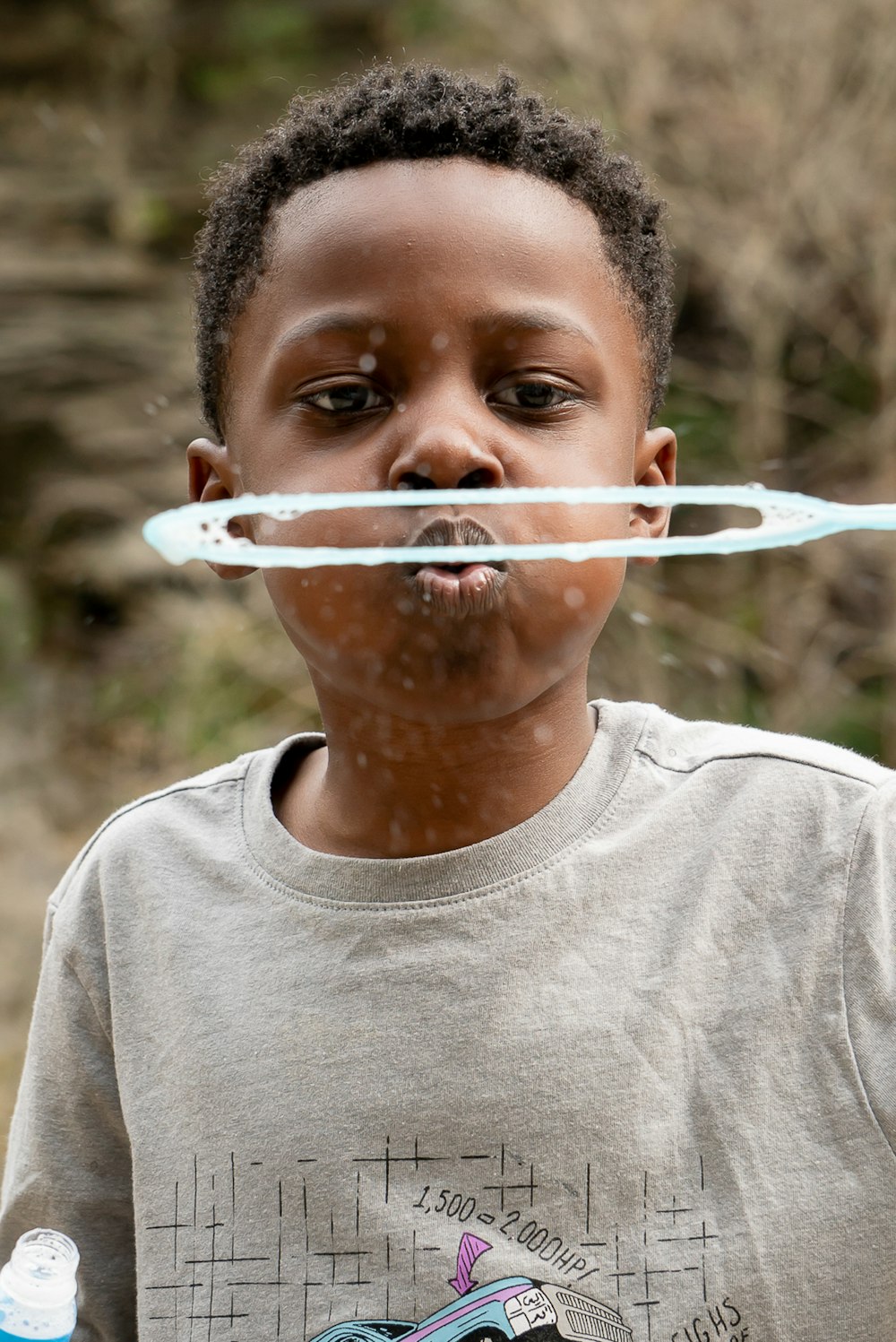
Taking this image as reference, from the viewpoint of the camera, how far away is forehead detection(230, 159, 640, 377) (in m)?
0.91

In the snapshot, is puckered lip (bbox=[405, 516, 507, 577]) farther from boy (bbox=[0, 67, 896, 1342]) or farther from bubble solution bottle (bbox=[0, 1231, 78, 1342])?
bubble solution bottle (bbox=[0, 1231, 78, 1342])

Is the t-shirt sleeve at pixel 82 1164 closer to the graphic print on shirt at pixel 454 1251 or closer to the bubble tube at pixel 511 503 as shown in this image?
the graphic print on shirt at pixel 454 1251

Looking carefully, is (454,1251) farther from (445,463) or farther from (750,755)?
(445,463)

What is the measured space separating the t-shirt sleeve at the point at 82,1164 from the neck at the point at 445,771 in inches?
9.6

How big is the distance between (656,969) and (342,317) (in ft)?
1.55

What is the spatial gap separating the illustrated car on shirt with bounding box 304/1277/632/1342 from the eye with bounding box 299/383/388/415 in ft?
1.83

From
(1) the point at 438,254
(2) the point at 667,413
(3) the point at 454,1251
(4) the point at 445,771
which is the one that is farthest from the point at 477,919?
(2) the point at 667,413

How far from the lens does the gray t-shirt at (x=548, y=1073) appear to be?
894mm

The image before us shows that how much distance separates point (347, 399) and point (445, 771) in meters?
0.27

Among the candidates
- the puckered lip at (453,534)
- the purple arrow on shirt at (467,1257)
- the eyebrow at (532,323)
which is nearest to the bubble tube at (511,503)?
the puckered lip at (453,534)

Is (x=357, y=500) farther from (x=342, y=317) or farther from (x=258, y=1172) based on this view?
(x=258, y=1172)

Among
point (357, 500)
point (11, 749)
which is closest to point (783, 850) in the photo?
point (357, 500)

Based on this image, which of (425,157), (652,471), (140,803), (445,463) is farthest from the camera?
(140,803)

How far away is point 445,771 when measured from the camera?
102cm
